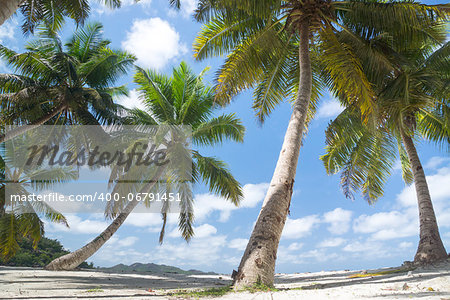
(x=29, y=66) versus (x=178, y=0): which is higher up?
(x=29, y=66)

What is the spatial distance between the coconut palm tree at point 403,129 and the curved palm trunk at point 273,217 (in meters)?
3.00

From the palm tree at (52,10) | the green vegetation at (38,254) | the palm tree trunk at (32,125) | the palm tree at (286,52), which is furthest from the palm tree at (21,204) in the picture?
the palm tree at (286,52)

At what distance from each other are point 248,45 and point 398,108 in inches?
191

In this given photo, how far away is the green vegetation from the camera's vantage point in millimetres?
19391

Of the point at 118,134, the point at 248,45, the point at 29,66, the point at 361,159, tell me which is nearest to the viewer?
the point at 248,45

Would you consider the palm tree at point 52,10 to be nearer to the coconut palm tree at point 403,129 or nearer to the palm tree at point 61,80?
the palm tree at point 61,80

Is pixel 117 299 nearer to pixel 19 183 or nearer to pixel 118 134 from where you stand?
pixel 118 134

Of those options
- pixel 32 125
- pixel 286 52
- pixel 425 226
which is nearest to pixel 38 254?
pixel 32 125

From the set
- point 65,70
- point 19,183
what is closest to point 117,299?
point 65,70

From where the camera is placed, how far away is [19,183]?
51.2 feet

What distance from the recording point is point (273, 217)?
594cm

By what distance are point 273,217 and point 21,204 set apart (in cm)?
1409

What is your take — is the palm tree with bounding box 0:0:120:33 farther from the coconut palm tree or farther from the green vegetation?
the green vegetation

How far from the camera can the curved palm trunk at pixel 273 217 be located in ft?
17.7
